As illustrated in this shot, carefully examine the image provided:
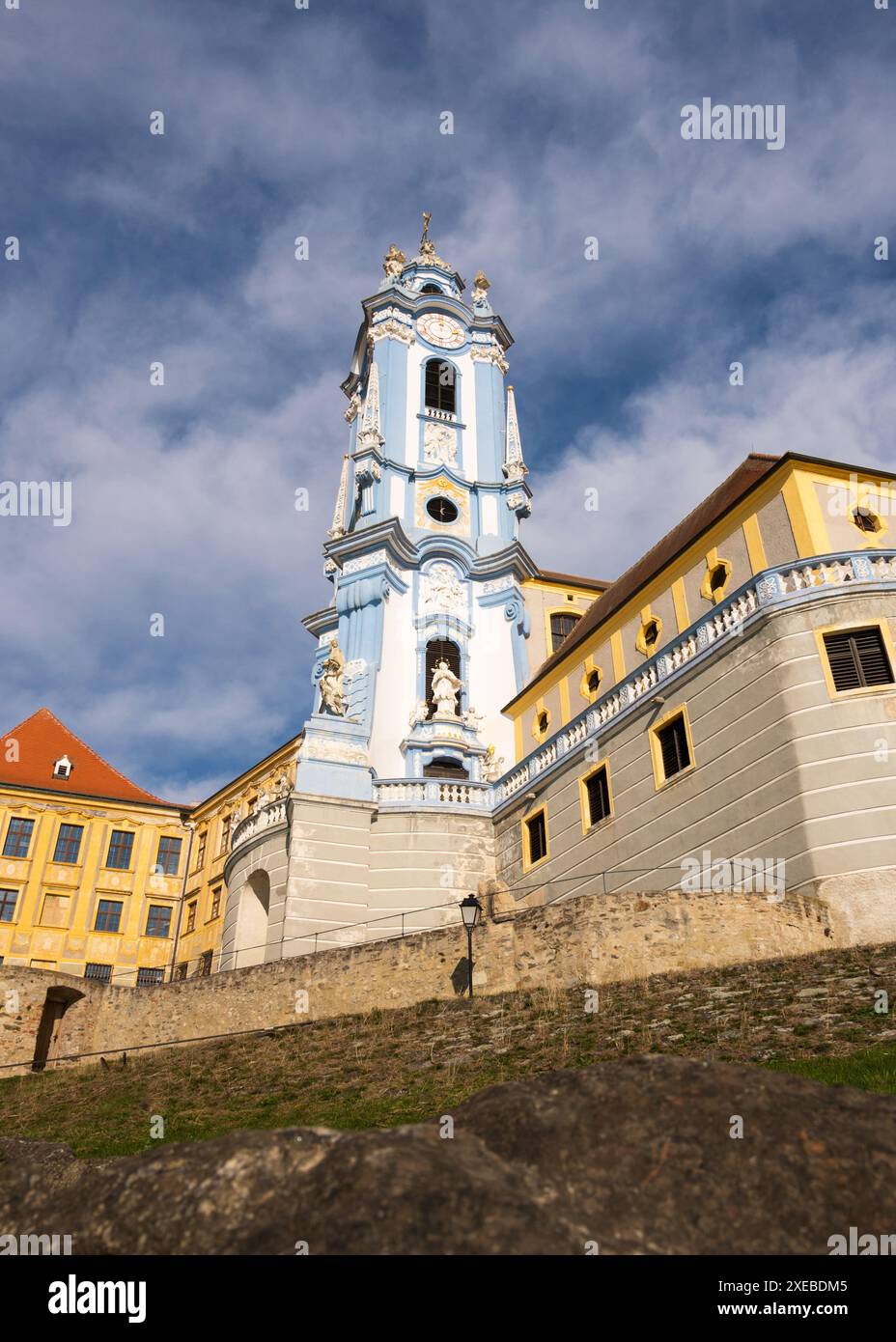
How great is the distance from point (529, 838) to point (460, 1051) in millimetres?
13918

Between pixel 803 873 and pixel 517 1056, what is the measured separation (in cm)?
698

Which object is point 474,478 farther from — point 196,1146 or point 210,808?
point 196,1146

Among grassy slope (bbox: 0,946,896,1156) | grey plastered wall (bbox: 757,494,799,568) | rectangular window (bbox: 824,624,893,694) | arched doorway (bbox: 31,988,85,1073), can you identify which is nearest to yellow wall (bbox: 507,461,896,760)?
grey plastered wall (bbox: 757,494,799,568)

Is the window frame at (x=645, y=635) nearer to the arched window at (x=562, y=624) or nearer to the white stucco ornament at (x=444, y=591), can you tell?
the white stucco ornament at (x=444, y=591)

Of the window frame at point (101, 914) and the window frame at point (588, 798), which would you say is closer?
the window frame at point (588, 798)

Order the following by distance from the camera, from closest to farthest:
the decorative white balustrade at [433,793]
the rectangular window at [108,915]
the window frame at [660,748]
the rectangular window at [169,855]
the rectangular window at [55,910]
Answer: the window frame at [660,748] → the decorative white balustrade at [433,793] → the rectangular window at [55,910] → the rectangular window at [108,915] → the rectangular window at [169,855]

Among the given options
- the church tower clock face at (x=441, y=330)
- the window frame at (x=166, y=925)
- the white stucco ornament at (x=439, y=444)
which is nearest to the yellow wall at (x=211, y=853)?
the window frame at (x=166, y=925)

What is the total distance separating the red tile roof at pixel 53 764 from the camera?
4612cm

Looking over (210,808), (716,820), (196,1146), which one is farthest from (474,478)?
(196,1146)

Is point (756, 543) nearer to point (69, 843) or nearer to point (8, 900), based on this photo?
point (69, 843)

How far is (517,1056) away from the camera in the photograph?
13547mm

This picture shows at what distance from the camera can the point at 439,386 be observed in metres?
44.4

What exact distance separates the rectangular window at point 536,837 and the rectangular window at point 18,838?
26.7 metres
